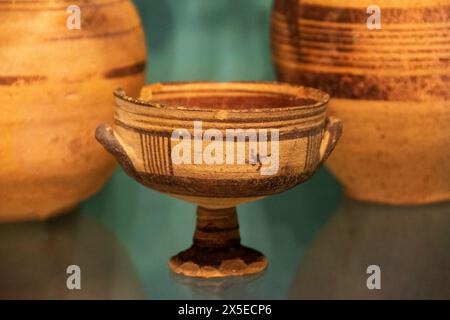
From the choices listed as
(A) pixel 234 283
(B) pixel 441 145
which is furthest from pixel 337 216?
(A) pixel 234 283

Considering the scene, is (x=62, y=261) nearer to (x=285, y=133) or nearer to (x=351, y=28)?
(x=285, y=133)

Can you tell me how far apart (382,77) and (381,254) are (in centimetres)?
21

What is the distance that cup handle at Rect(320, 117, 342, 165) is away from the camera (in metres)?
1.22

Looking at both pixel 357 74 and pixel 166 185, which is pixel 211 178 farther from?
pixel 357 74

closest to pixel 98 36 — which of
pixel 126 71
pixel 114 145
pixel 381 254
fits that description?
pixel 126 71

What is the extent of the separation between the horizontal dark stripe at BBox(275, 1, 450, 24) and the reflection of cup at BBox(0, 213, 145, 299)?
0.36 meters

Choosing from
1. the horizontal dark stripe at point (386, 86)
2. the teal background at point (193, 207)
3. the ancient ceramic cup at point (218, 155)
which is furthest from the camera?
the horizontal dark stripe at point (386, 86)

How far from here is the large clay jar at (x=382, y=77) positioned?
4.52 ft

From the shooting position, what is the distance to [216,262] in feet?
4.07

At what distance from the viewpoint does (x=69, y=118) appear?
1329 millimetres

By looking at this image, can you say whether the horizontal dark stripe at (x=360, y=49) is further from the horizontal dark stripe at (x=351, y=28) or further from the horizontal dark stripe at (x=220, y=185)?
the horizontal dark stripe at (x=220, y=185)

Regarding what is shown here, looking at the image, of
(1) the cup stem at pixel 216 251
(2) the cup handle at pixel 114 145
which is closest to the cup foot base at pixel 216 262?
(1) the cup stem at pixel 216 251

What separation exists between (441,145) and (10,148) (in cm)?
51

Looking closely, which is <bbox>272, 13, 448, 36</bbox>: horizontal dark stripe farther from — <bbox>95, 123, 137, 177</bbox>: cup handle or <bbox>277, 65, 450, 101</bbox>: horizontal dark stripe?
<bbox>95, 123, 137, 177</bbox>: cup handle
